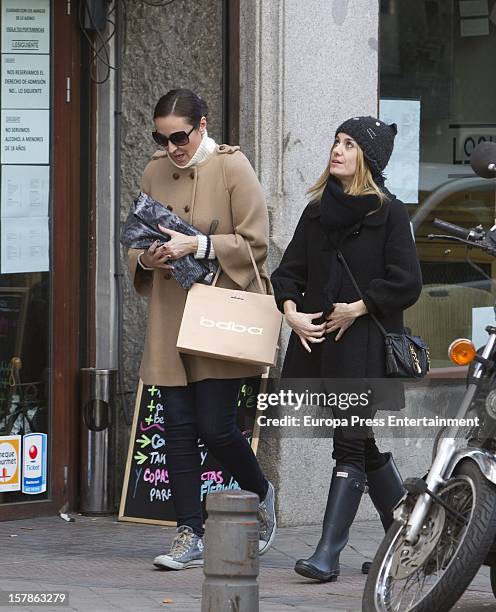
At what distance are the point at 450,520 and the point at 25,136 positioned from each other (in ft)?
12.2

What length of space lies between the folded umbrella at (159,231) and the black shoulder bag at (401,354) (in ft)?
2.23

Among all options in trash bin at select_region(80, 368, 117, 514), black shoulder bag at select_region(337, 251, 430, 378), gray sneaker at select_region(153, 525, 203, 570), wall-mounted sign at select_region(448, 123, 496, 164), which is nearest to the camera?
black shoulder bag at select_region(337, 251, 430, 378)

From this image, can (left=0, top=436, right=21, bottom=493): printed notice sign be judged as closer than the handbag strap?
No

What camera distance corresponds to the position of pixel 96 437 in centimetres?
760

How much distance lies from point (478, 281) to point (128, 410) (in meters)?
2.23

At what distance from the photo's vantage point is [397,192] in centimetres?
812

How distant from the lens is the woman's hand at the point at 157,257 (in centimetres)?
602

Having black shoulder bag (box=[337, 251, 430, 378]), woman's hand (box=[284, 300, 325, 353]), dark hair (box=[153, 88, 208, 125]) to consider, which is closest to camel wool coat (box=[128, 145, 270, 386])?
dark hair (box=[153, 88, 208, 125])

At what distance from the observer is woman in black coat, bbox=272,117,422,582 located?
18.7ft

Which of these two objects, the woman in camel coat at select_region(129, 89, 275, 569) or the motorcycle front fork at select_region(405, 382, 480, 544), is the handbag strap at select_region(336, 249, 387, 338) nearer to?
the woman in camel coat at select_region(129, 89, 275, 569)

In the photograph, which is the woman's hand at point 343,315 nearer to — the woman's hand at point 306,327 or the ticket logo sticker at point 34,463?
the woman's hand at point 306,327

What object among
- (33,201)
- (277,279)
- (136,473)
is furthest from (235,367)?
(33,201)

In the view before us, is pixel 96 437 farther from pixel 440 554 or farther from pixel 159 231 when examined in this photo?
pixel 440 554

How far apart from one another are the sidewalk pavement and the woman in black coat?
0.26 meters
